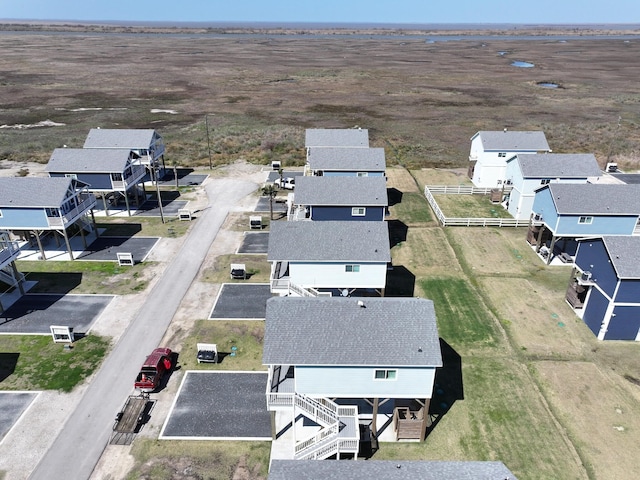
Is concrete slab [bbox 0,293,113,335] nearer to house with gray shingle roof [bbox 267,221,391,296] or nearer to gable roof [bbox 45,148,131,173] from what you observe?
house with gray shingle roof [bbox 267,221,391,296]

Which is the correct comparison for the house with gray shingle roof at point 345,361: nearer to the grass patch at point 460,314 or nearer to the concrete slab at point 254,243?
the grass patch at point 460,314

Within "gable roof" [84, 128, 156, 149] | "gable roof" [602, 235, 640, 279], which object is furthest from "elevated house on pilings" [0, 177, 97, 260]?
"gable roof" [602, 235, 640, 279]

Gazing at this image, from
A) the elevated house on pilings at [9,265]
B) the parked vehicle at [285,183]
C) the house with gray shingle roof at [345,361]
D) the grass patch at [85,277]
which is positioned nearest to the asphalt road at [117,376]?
the grass patch at [85,277]

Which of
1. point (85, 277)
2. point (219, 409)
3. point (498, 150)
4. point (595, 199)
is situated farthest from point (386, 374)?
point (498, 150)

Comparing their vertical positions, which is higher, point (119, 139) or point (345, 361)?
point (119, 139)

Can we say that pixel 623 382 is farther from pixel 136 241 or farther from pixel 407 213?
pixel 136 241

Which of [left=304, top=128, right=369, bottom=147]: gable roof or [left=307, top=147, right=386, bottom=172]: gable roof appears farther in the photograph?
[left=304, top=128, right=369, bottom=147]: gable roof

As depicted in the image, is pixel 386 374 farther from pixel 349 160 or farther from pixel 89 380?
pixel 349 160
